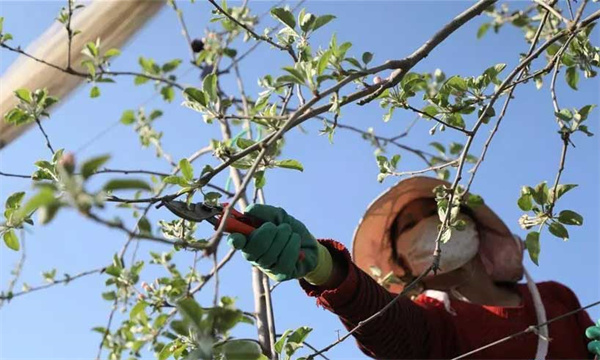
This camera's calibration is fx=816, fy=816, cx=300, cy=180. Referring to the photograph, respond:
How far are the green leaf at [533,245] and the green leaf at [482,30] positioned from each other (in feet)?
4.12

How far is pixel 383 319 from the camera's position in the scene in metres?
1.63

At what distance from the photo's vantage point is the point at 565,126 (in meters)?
1.39

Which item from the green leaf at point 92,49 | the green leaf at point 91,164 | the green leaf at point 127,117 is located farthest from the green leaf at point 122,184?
the green leaf at point 127,117

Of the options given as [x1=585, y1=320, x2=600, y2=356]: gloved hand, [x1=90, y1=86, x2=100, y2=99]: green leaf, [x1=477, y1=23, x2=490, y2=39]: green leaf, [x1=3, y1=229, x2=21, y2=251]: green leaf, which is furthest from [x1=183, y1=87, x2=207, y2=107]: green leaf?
[x1=477, y1=23, x2=490, y2=39]: green leaf

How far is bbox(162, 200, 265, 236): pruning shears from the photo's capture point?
111 centimetres

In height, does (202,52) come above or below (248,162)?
above

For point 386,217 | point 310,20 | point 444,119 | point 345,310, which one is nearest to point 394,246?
point 386,217

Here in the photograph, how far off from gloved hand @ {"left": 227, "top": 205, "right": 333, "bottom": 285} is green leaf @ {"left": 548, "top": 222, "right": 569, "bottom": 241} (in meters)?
0.39

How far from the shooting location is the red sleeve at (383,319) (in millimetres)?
1534

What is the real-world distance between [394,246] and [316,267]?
697 millimetres

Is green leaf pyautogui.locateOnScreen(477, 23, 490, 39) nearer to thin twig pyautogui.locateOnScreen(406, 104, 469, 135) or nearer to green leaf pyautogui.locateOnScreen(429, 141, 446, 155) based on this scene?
green leaf pyautogui.locateOnScreen(429, 141, 446, 155)

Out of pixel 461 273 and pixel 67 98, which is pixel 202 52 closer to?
pixel 67 98

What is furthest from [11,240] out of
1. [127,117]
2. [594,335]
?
[127,117]

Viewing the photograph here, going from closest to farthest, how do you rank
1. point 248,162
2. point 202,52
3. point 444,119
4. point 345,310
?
point 248,162 < point 444,119 < point 345,310 < point 202,52
